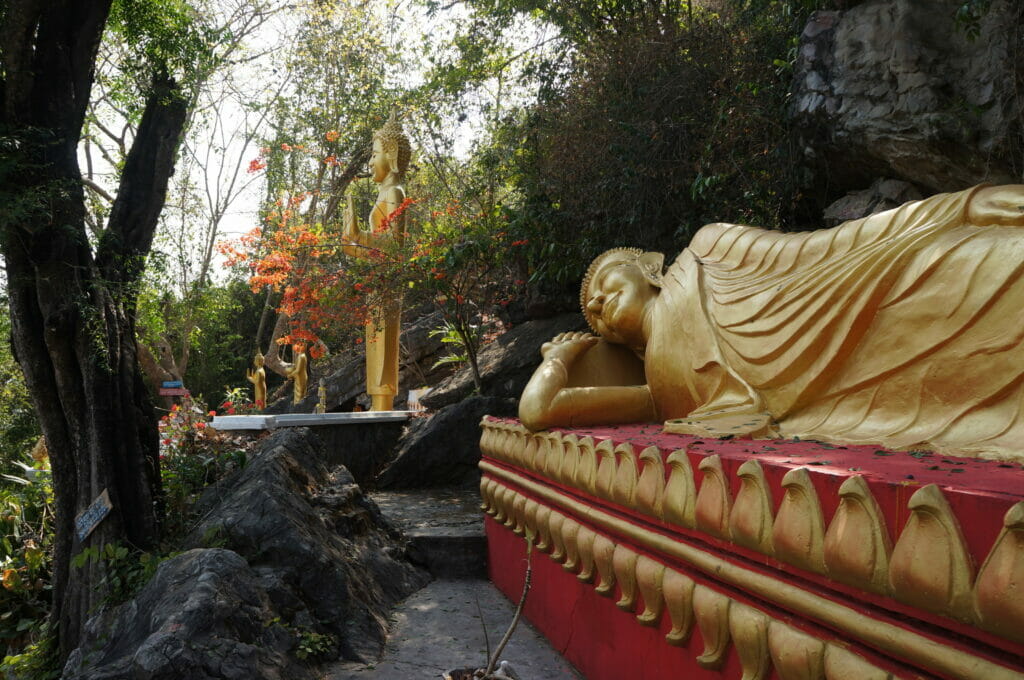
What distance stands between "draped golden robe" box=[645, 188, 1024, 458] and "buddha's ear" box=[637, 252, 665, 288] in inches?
15.2

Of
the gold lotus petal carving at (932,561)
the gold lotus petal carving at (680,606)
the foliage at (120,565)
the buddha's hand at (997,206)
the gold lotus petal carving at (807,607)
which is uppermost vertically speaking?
the buddha's hand at (997,206)

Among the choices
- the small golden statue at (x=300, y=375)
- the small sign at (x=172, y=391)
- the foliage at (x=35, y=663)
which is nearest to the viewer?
the foliage at (x=35, y=663)

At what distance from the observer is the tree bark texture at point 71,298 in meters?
3.11

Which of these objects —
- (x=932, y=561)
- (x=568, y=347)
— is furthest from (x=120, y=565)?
(x=932, y=561)

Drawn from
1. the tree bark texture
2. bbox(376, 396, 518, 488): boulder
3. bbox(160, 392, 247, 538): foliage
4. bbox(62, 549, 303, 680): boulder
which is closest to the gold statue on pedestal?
bbox(376, 396, 518, 488): boulder

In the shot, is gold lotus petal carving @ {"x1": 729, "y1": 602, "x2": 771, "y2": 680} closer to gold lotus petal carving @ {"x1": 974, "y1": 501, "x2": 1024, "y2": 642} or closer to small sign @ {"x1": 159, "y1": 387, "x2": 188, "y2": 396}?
gold lotus petal carving @ {"x1": 974, "y1": 501, "x2": 1024, "y2": 642}

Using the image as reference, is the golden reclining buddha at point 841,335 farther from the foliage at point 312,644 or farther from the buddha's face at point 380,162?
the buddha's face at point 380,162

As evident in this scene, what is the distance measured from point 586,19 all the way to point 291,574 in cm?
500

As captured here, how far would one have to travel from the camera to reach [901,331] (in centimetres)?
195

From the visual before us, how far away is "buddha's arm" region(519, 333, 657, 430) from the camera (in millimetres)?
2977

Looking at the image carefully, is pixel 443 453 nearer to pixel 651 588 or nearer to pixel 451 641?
pixel 451 641

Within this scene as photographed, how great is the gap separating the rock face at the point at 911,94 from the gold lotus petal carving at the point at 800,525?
9.25 ft

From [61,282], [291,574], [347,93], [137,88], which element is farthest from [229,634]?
[347,93]

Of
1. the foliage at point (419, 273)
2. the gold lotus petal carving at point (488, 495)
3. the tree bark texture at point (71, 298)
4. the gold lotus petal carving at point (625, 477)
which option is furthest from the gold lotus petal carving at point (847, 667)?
the foliage at point (419, 273)
